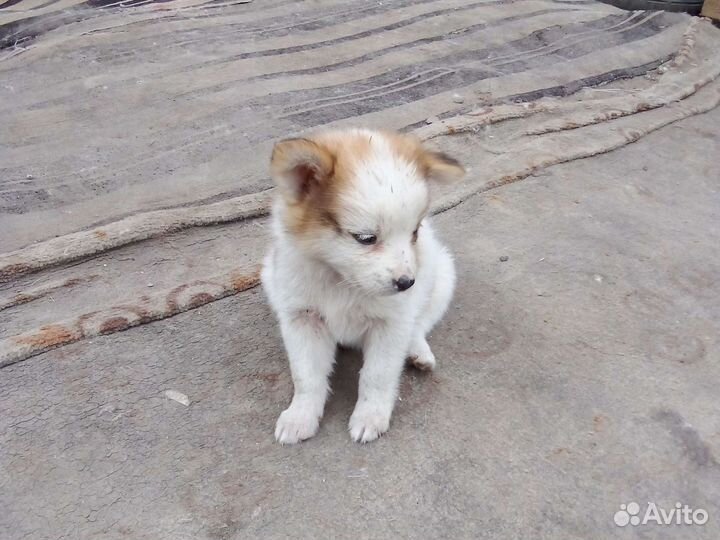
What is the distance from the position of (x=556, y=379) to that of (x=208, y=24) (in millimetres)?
3965

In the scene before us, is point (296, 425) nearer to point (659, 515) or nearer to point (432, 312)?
point (432, 312)

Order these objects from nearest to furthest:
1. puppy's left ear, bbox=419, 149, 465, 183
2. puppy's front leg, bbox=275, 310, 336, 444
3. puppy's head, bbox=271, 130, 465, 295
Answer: puppy's head, bbox=271, 130, 465, 295
puppy's left ear, bbox=419, 149, 465, 183
puppy's front leg, bbox=275, 310, 336, 444

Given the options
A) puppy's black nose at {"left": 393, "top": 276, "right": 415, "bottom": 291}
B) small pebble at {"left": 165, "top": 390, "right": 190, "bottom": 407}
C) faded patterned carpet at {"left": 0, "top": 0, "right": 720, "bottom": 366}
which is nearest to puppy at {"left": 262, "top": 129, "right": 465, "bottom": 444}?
puppy's black nose at {"left": 393, "top": 276, "right": 415, "bottom": 291}

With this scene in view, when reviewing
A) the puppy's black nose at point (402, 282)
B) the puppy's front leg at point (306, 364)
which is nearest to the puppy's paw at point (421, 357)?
the puppy's front leg at point (306, 364)

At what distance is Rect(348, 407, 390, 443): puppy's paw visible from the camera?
2.16 meters

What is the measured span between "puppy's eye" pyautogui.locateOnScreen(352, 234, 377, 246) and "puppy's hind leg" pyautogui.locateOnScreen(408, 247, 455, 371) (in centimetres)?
54

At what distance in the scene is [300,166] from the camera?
195cm

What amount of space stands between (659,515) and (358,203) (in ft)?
4.10

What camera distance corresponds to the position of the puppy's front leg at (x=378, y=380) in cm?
217

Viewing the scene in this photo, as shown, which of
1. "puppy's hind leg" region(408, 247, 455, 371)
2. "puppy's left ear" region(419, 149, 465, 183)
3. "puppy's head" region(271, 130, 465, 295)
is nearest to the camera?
"puppy's head" region(271, 130, 465, 295)

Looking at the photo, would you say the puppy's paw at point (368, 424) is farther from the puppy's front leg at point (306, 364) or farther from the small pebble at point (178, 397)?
the small pebble at point (178, 397)

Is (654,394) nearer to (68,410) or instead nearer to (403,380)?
(403,380)

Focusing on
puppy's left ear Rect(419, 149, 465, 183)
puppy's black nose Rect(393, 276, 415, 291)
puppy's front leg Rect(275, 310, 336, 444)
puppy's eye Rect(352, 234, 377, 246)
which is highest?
puppy's left ear Rect(419, 149, 465, 183)

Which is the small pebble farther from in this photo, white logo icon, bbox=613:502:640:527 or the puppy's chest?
white logo icon, bbox=613:502:640:527
